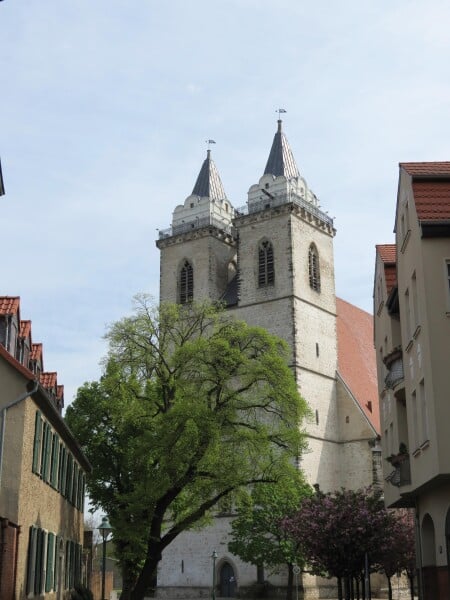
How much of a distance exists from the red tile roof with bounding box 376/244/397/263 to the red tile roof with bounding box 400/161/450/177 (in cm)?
484

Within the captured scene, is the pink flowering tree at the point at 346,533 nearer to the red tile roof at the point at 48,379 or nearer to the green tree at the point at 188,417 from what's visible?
the green tree at the point at 188,417

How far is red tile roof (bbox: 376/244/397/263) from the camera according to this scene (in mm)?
23906

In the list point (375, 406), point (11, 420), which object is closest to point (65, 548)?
point (11, 420)

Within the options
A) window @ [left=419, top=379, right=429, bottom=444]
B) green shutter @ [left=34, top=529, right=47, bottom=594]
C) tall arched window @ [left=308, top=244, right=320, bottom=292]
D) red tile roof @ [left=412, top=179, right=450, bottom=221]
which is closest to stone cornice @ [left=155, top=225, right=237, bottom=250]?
tall arched window @ [left=308, top=244, right=320, bottom=292]

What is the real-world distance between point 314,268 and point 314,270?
16cm

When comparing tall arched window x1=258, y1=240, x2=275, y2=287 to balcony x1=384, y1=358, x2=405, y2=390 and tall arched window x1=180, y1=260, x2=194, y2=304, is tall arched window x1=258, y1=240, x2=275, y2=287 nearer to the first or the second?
tall arched window x1=180, y1=260, x2=194, y2=304

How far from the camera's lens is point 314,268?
56500 millimetres

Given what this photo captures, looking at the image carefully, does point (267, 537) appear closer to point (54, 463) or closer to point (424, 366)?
point (54, 463)

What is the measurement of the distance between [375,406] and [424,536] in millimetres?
37072

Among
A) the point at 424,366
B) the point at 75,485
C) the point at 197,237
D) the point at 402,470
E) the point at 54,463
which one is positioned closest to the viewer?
the point at 424,366

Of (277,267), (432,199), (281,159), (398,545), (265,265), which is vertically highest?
(281,159)

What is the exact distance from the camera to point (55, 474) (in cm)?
2222

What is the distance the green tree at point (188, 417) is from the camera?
86.0 ft

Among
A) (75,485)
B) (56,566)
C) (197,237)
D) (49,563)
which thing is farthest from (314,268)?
(49,563)
